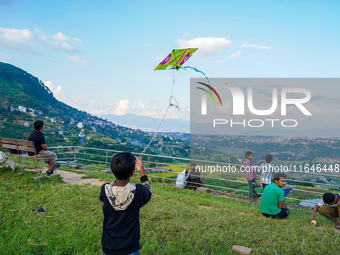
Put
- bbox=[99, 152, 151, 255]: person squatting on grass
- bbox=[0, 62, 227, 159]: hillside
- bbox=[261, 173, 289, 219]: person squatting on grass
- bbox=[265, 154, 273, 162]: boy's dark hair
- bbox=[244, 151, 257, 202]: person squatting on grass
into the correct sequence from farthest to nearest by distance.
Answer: bbox=[0, 62, 227, 159]: hillside → bbox=[244, 151, 257, 202]: person squatting on grass → bbox=[265, 154, 273, 162]: boy's dark hair → bbox=[261, 173, 289, 219]: person squatting on grass → bbox=[99, 152, 151, 255]: person squatting on grass

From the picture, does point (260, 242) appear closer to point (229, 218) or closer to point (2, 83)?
point (229, 218)

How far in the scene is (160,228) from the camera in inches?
170

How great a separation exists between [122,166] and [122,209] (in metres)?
0.38

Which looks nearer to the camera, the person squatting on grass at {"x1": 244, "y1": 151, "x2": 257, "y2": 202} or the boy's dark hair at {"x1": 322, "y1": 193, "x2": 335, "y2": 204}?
the boy's dark hair at {"x1": 322, "y1": 193, "x2": 335, "y2": 204}

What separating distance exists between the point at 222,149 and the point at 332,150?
709cm

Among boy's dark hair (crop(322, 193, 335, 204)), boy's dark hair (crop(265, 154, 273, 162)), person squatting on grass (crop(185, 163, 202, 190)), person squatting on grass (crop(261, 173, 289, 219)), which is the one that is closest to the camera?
boy's dark hair (crop(322, 193, 335, 204))

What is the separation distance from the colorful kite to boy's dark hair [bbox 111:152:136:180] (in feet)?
11.7

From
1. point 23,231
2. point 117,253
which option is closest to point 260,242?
point 117,253

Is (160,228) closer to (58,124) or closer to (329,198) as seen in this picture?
(329,198)

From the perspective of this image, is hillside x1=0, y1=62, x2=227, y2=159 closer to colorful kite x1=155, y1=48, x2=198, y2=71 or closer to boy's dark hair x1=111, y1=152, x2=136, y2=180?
colorful kite x1=155, y1=48, x2=198, y2=71

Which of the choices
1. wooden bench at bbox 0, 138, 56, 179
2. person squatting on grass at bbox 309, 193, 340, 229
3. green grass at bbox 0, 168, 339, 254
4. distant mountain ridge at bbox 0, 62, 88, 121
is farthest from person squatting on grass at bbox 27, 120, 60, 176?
distant mountain ridge at bbox 0, 62, 88, 121

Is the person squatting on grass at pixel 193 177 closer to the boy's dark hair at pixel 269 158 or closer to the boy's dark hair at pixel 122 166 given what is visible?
the boy's dark hair at pixel 269 158

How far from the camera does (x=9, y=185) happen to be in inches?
246

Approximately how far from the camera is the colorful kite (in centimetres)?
543
